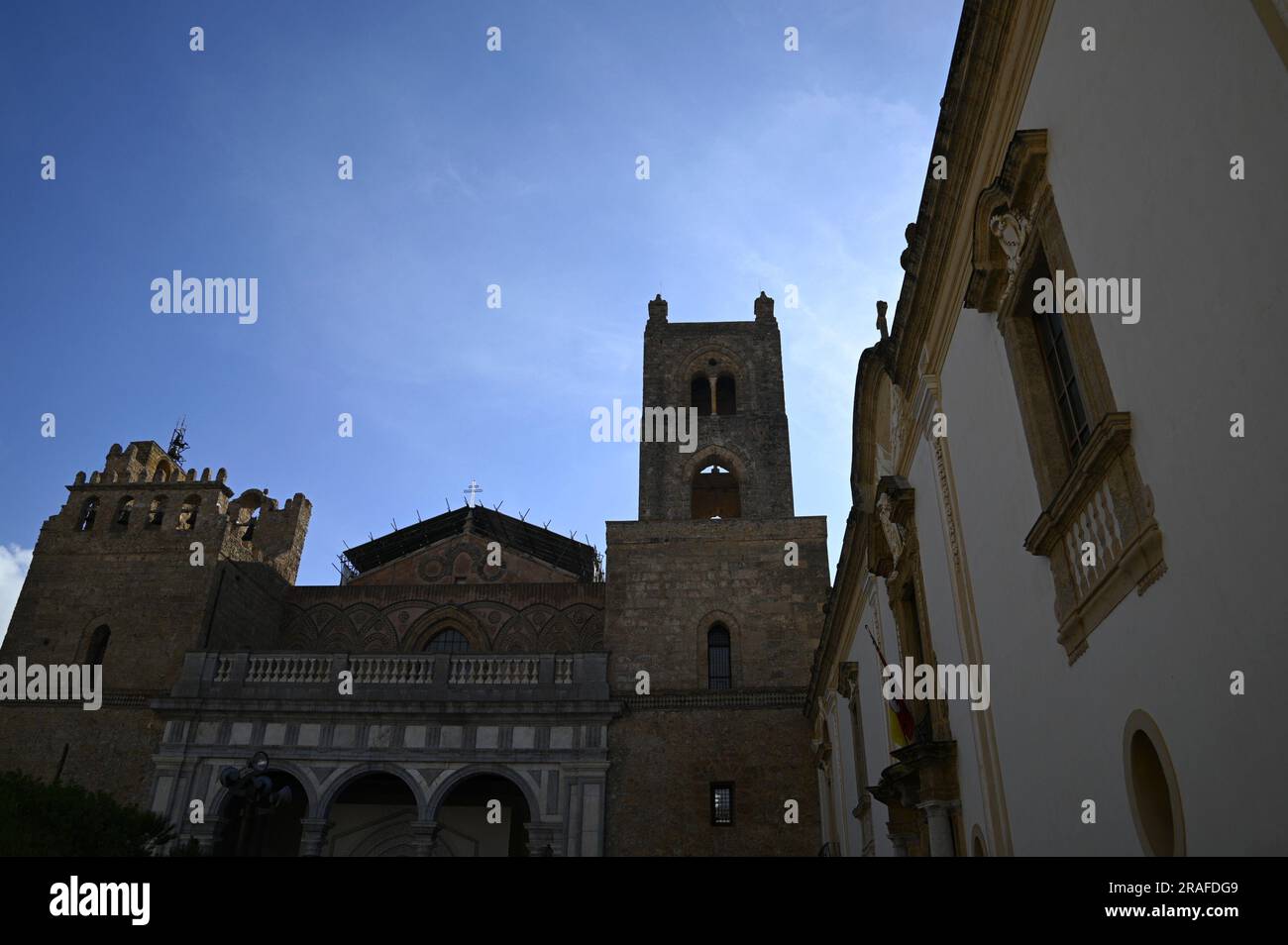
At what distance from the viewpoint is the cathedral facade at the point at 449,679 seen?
19.4 meters

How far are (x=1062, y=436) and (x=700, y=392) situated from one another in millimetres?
22129

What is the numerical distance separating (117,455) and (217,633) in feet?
22.2

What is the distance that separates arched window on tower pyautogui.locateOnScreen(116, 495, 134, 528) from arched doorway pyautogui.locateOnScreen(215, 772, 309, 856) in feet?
27.0

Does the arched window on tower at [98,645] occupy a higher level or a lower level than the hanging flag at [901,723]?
higher

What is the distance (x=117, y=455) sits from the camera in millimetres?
25062

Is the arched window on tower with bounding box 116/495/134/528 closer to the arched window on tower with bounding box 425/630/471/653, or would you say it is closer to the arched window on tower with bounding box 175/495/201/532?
the arched window on tower with bounding box 175/495/201/532

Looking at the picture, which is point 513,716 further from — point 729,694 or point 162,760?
point 162,760

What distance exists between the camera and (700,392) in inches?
1097

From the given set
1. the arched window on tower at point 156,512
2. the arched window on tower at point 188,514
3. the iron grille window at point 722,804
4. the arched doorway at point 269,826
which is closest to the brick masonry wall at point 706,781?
the iron grille window at point 722,804

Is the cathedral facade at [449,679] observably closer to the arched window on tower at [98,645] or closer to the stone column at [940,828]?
the arched window on tower at [98,645]

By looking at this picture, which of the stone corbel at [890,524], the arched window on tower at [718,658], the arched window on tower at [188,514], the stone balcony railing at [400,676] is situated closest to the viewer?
the stone corbel at [890,524]

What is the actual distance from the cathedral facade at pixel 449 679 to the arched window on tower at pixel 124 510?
6 cm

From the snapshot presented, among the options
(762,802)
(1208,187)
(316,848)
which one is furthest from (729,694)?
(1208,187)
